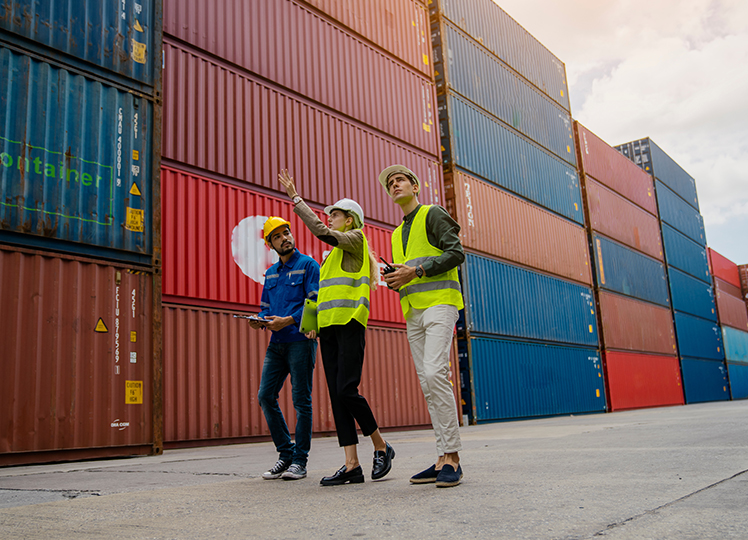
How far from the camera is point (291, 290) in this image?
4.48 m

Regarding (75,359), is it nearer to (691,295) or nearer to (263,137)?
(263,137)

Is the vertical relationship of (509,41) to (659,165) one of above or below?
above

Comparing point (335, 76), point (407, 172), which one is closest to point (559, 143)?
point (335, 76)

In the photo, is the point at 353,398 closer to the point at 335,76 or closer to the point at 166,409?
the point at 166,409

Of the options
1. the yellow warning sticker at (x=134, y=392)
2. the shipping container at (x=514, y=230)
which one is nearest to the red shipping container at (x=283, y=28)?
the shipping container at (x=514, y=230)

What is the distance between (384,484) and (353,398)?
1.77 feet

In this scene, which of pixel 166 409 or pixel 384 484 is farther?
pixel 166 409

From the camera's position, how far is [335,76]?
44.4 ft

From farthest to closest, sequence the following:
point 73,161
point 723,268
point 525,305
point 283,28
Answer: point 723,268, point 525,305, point 283,28, point 73,161

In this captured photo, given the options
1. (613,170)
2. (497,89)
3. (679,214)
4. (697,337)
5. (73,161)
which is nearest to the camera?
(73,161)

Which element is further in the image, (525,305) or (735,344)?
(735,344)

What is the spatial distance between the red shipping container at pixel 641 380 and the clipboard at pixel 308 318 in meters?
21.2

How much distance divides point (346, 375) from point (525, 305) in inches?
620

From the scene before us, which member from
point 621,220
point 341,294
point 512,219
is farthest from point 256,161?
point 621,220
